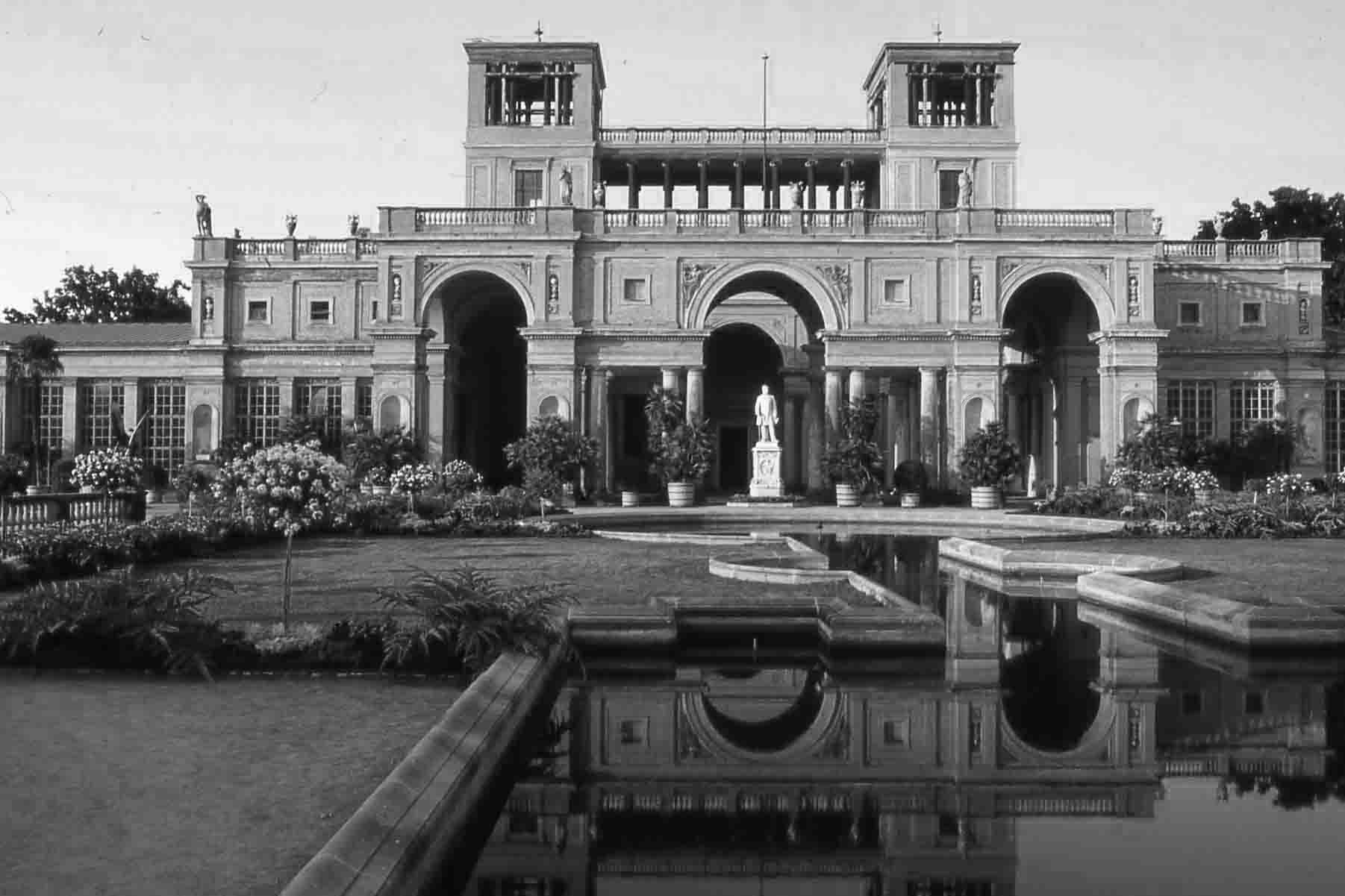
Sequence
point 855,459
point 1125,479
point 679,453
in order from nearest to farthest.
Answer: point 1125,479 → point 679,453 → point 855,459

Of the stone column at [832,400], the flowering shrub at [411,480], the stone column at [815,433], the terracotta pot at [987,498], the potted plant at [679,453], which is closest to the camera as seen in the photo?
the flowering shrub at [411,480]

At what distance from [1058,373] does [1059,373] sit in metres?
0.09

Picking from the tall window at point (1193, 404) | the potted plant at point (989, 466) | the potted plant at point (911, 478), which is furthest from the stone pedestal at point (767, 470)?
the tall window at point (1193, 404)

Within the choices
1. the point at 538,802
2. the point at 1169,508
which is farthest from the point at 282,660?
the point at 1169,508

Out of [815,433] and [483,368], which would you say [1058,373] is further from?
[483,368]

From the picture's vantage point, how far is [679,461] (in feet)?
124

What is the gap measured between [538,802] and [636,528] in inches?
915

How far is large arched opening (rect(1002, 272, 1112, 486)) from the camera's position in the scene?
141 ft

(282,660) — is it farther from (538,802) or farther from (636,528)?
(636,528)

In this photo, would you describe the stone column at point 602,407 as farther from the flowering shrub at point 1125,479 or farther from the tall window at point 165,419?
the tall window at point 165,419

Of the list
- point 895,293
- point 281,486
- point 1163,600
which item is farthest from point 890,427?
point 281,486

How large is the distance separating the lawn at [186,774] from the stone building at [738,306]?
31115 mm

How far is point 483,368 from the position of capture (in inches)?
1928

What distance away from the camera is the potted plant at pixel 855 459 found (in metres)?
38.1
